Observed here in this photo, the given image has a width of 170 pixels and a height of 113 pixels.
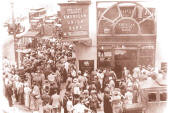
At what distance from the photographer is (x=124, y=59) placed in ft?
22.5

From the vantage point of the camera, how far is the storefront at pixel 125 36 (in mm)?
6648

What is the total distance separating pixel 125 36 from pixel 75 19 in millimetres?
1152

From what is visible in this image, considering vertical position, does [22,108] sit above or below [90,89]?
below

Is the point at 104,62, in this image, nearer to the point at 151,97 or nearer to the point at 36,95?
the point at 151,97

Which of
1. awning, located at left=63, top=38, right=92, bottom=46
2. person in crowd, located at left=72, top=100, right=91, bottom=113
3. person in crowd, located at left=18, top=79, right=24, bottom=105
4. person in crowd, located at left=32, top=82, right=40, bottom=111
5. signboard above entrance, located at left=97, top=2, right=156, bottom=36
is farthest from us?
person in crowd, located at left=18, top=79, right=24, bottom=105

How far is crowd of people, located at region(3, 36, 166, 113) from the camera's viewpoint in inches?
270

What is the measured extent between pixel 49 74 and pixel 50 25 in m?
1.11

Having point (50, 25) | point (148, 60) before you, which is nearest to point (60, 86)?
point (50, 25)

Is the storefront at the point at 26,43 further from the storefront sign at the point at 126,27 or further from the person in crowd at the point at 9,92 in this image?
the storefront sign at the point at 126,27

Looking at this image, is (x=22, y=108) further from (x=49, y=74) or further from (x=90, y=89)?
(x=90, y=89)

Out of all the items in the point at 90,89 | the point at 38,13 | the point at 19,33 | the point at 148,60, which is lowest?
the point at 90,89

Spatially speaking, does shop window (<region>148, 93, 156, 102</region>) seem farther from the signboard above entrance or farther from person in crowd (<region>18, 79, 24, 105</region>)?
person in crowd (<region>18, 79, 24, 105</region>)

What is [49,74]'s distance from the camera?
22.9ft

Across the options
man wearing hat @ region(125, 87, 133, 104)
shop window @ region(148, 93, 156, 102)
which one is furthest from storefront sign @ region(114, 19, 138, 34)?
shop window @ region(148, 93, 156, 102)
